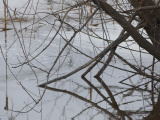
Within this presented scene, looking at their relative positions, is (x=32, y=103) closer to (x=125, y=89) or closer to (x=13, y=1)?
(x=125, y=89)

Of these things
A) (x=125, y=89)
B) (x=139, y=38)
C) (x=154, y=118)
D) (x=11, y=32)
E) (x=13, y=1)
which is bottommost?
(x=154, y=118)

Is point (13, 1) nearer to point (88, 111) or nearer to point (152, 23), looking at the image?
point (152, 23)

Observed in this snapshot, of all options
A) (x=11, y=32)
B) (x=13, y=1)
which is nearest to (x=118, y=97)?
(x=11, y=32)

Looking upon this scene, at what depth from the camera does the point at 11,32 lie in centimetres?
Answer: 484

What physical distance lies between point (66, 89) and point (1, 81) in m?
0.51

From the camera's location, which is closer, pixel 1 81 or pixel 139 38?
pixel 139 38

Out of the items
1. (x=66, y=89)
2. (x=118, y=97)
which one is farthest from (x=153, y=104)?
(x=66, y=89)

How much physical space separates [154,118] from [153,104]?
29cm

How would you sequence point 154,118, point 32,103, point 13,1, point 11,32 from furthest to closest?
point 13,1, point 11,32, point 32,103, point 154,118

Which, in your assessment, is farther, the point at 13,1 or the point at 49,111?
the point at 13,1

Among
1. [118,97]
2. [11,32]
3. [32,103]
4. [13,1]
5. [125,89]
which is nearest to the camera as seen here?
[32,103]

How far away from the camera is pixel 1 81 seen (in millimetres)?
2928

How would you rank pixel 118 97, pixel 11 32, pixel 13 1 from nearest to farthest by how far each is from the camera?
pixel 118 97, pixel 11 32, pixel 13 1

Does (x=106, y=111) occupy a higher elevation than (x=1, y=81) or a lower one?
lower
